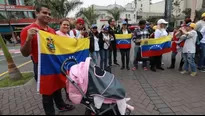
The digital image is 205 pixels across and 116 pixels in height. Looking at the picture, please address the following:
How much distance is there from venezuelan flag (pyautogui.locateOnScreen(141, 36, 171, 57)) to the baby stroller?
3769 millimetres

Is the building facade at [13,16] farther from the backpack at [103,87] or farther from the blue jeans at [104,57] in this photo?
the backpack at [103,87]

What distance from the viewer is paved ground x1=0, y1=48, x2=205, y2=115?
11.0ft

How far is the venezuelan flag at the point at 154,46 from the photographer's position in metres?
5.99

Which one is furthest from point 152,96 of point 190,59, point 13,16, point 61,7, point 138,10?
point 138,10

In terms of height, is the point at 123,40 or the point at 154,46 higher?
the point at 123,40

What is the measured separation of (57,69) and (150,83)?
3.07m

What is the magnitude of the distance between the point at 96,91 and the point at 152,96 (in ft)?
6.58

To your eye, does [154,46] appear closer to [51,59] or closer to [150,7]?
[51,59]

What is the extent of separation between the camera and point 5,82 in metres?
5.54

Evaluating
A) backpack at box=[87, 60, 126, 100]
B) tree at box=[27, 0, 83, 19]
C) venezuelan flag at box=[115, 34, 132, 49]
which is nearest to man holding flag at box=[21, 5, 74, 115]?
backpack at box=[87, 60, 126, 100]

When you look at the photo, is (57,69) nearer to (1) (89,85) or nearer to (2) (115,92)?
(1) (89,85)

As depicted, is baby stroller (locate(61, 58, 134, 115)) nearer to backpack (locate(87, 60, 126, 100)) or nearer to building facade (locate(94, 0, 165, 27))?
backpack (locate(87, 60, 126, 100))

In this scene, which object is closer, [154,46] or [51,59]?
[51,59]

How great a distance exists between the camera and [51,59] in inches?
107
